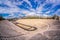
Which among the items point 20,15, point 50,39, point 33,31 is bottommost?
point 50,39

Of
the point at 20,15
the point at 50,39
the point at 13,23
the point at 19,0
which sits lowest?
the point at 50,39

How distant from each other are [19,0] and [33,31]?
0.54m

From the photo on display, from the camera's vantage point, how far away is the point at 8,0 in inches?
73.2

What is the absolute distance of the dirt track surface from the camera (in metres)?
1.80

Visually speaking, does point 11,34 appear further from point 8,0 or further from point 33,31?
point 8,0

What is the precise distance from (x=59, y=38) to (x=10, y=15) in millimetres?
853

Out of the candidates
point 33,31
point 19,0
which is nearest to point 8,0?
point 19,0

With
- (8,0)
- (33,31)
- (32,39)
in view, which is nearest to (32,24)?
(33,31)

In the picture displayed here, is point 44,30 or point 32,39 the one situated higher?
point 44,30

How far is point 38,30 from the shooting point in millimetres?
1833

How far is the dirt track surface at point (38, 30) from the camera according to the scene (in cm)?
180

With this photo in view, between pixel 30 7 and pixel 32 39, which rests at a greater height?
pixel 30 7

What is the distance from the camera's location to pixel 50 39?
1.80m

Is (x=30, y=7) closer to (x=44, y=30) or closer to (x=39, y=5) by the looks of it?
(x=39, y=5)
